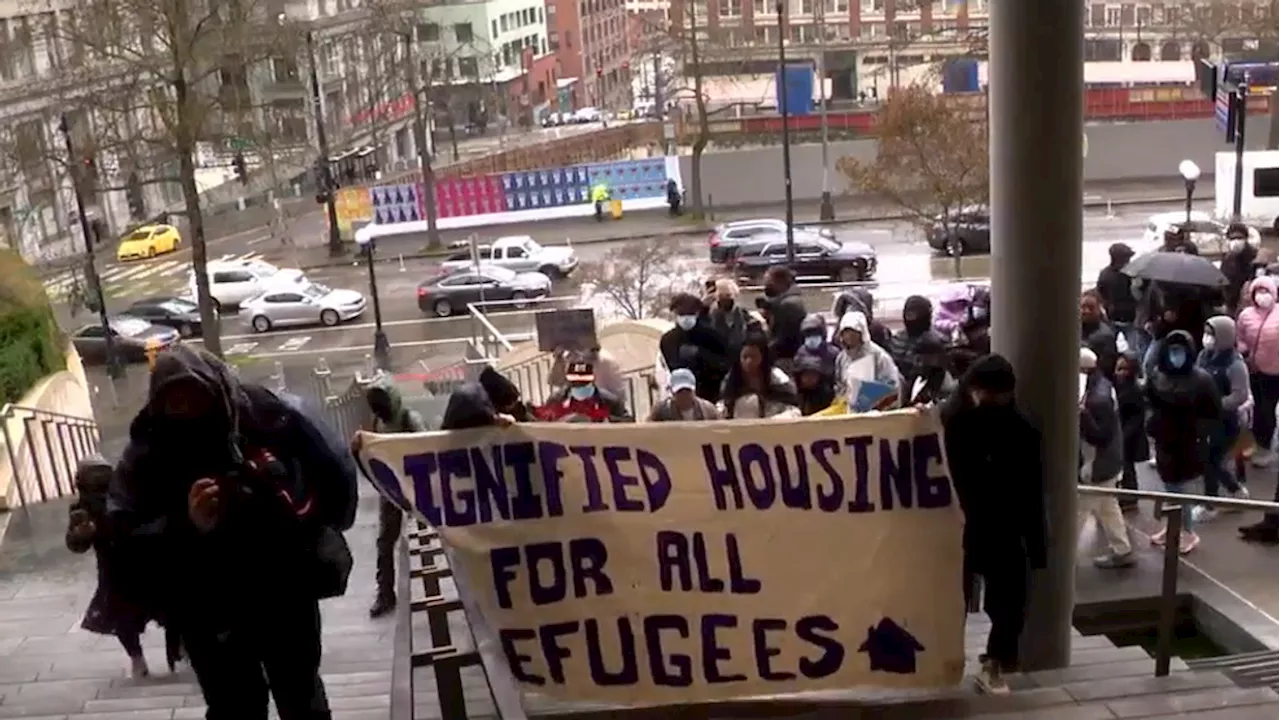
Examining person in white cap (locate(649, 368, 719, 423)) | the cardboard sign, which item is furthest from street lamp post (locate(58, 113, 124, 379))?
person in white cap (locate(649, 368, 719, 423))

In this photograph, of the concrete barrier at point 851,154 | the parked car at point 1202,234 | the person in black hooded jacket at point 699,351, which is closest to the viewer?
the person in black hooded jacket at point 699,351

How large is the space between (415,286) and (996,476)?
24657 millimetres

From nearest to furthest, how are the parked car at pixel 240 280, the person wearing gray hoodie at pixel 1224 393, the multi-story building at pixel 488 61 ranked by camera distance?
the person wearing gray hoodie at pixel 1224 393, the parked car at pixel 240 280, the multi-story building at pixel 488 61

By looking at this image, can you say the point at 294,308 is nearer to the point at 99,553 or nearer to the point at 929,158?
the point at 929,158

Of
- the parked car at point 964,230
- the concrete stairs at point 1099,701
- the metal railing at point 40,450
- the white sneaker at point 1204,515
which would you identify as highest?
the concrete stairs at point 1099,701

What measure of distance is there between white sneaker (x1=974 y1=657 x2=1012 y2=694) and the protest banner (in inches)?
6.6

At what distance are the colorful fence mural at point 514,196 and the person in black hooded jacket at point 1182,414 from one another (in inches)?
1077

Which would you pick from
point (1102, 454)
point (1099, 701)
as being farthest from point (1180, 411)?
point (1099, 701)

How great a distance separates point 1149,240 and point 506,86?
2908 cm

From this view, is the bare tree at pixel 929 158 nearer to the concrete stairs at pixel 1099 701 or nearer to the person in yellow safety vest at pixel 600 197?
the person in yellow safety vest at pixel 600 197

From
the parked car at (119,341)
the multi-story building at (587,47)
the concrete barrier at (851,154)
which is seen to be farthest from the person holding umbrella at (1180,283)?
the multi-story building at (587,47)

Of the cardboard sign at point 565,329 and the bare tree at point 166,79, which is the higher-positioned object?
the bare tree at point 166,79

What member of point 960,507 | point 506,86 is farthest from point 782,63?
point 960,507

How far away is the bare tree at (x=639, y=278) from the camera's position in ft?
76.6
